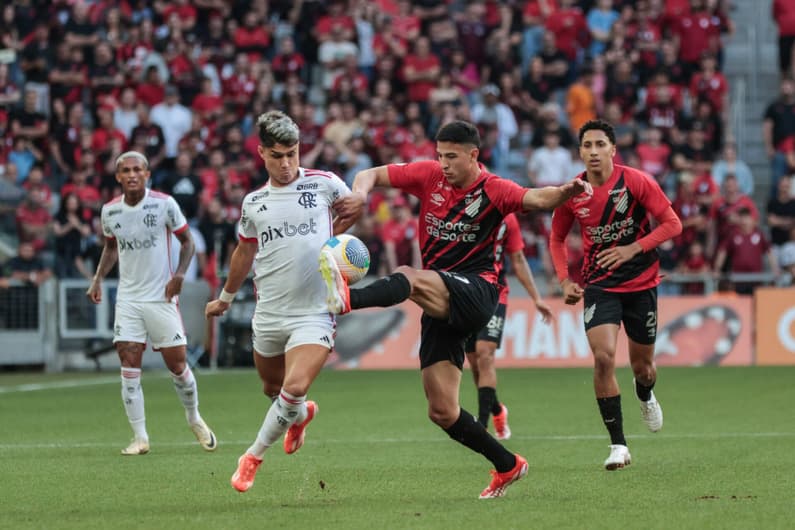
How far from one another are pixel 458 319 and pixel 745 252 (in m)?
14.2

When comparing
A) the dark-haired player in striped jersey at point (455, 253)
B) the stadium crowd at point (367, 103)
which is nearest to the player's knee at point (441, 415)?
the dark-haired player in striped jersey at point (455, 253)

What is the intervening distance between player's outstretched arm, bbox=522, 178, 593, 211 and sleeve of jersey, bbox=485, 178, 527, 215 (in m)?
0.06

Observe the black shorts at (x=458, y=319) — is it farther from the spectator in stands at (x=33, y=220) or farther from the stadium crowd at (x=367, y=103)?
the spectator in stands at (x=33, y=220)

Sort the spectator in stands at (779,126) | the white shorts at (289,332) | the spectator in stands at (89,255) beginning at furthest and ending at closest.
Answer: the spectator in stands at (779,126), the spectator in stands at (89,255), the white shorts at (289,332)

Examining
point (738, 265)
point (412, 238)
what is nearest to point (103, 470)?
point (412, 238)

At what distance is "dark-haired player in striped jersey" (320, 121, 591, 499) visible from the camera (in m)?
8.42

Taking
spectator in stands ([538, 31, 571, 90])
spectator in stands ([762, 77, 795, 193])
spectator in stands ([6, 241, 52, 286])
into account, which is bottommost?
spectator in stands ([6, 241, 52, 286])

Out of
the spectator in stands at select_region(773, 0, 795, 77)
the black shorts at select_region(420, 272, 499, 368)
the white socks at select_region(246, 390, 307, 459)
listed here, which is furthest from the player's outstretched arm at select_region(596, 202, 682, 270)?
the spectator in stands at select_region(773, 0, 795, 77)

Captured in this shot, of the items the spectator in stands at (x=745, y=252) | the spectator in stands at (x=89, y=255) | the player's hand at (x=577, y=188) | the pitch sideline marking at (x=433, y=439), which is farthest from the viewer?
the spectator in stands at (x=89, y=255)

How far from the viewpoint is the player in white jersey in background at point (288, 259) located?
8.86 meters

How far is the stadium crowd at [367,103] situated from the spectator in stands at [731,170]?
48 mm

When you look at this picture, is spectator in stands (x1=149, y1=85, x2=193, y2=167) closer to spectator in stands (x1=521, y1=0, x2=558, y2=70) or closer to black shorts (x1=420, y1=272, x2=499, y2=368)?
spectator in stands (x1=521, y1=0, x2=558, y2=70)

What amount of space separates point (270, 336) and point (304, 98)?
16085 millimetres

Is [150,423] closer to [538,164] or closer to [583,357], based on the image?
[583,357]
